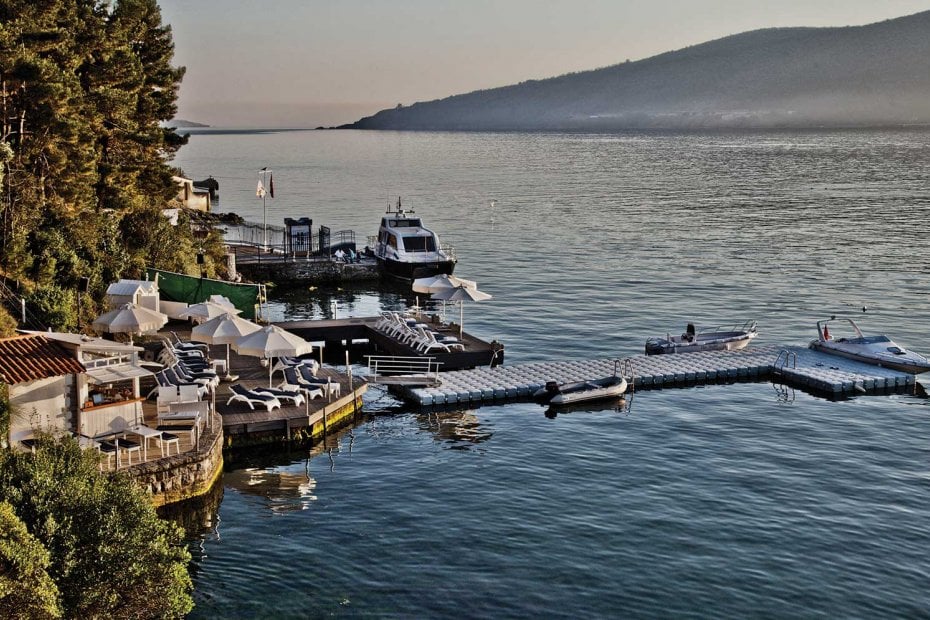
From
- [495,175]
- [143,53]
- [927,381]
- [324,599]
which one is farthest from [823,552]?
[495,175]

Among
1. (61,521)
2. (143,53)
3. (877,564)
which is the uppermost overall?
(143,53)

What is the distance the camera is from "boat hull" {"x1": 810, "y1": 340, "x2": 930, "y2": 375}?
4062cm

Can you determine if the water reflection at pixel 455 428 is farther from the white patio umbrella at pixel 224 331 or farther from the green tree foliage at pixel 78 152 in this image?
the green tree foliage at pixel 78 152

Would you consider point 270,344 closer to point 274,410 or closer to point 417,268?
point 274,410

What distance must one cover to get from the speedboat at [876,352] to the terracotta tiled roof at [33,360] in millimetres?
29723

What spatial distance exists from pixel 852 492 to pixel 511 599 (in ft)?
37.9

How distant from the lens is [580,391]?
37.3m

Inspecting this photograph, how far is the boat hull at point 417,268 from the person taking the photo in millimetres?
63469

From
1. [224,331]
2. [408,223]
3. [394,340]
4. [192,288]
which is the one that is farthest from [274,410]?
[408,223]

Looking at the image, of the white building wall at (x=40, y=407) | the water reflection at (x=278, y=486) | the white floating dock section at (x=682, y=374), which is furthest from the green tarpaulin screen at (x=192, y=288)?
the white building wall at (x=40, y=407)

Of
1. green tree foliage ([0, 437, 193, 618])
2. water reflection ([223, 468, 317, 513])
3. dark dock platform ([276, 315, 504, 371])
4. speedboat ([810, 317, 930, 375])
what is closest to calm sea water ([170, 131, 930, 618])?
water reflection ([223, 468, 317, 513])

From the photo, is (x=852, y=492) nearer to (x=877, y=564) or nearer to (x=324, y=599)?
→ (x=877, y=564)

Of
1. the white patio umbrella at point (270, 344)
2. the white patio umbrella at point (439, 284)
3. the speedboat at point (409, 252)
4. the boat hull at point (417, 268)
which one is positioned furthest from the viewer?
the speedboat at point (409, 252)

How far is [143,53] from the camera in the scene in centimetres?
5734
